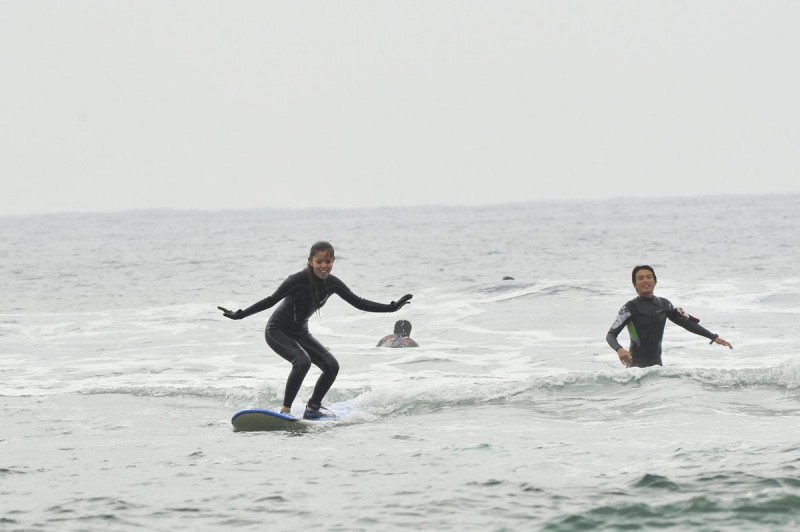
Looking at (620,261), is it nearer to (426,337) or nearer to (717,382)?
A: (426,337)

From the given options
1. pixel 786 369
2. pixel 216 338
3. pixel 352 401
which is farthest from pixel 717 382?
pixel 216 338

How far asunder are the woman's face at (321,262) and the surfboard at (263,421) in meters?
1.55

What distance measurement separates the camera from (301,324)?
11.8 m

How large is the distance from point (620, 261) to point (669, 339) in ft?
84.3

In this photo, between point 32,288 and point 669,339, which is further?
point 32,288

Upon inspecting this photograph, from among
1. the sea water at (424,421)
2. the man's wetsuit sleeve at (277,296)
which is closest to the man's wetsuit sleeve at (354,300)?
the man's wetsuit sleeve at (277,296)

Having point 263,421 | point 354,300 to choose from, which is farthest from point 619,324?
point 263,421

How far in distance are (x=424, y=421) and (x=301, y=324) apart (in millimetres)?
1715

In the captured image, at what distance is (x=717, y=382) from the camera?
13.3m

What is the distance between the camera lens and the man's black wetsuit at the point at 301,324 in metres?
11.5

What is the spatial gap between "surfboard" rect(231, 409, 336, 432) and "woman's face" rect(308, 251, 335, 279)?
61.0 inches

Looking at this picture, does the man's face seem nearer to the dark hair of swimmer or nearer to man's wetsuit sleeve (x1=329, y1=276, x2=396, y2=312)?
man's wetsuit sleeve (x1=329, y1=276, x2=396, y2=312)

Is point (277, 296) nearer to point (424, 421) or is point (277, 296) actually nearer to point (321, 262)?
point (321, 262)

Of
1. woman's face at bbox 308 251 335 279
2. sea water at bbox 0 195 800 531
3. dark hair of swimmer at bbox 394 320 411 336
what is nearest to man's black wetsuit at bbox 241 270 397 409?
woman's face at bbox 308 251 335 279
